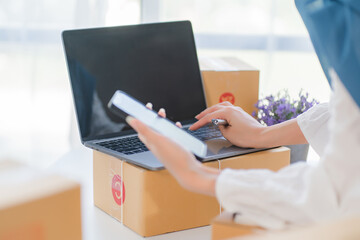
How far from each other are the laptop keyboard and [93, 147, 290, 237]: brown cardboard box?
3 centimetres

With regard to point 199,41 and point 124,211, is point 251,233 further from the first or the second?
point 199,41

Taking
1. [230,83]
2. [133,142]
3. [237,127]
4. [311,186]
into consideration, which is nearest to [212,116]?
[237,127]

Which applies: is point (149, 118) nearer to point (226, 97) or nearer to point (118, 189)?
point (118, 189)

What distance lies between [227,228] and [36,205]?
0.28 m

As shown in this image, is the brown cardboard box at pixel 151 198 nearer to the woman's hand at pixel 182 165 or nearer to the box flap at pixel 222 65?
the woman's hand at pixel 182 165

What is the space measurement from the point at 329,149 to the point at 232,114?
16.2 inches

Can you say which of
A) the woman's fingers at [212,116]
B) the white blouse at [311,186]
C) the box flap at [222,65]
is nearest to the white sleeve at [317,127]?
the woman's fingers at [212,116]

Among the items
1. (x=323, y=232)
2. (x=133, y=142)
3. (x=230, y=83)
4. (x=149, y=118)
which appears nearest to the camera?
(x=323, y=232)

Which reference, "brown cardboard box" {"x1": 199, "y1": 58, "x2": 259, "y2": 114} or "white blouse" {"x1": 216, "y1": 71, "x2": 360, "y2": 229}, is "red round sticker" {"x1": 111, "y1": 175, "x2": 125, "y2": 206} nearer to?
"white blouse" {"x1": 216, "y1": 71, "x2": 360, "y2": 229}

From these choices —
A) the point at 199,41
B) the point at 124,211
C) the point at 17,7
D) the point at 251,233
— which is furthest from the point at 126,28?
the point at 199,41

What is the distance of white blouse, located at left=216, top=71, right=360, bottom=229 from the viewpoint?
56cm

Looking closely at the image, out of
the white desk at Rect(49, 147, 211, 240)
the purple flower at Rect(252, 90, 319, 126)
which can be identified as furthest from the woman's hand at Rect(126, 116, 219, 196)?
the purple flower at Rect(252, 90, 319, 126)

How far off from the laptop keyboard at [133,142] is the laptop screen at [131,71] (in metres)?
0.05

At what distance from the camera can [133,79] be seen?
104cm
